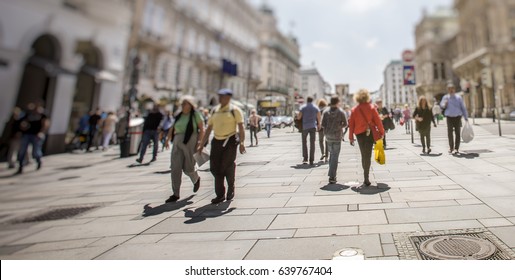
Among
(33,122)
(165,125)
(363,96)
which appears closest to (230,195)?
(33,122)

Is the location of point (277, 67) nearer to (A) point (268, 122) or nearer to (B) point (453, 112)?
(A) point (268, 122)

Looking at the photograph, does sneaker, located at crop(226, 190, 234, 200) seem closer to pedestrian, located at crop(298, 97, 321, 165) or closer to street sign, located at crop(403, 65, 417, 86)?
pedestrian, located at crop(298, 97, 321, 165)

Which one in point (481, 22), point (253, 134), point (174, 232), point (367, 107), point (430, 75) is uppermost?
point (481, 22)

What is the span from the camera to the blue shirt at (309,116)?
371 centimetres

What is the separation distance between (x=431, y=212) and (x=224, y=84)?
9.96 ft

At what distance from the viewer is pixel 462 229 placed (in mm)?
1518

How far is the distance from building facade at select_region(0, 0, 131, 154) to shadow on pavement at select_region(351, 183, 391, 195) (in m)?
2.25

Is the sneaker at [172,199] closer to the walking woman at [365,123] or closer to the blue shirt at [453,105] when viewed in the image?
the walking woman at [365,123]

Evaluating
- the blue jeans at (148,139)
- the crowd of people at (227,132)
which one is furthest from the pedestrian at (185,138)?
the blue jeans at (148,139)

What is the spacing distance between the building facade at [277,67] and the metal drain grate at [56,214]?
6.97 feet

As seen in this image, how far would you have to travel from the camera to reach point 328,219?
1.81 m
